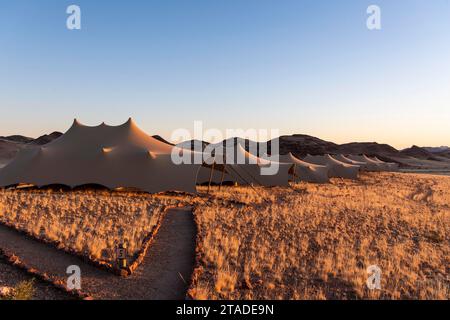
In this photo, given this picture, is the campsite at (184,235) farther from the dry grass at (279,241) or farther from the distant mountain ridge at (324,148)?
the distant mountain ridge at (324,148)

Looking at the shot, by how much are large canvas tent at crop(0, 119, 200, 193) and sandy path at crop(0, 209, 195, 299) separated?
9.23 meters

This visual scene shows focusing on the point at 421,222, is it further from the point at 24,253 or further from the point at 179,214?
the point at 24,253

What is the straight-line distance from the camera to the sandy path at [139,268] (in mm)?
6945

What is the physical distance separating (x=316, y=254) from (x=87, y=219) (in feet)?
26.0

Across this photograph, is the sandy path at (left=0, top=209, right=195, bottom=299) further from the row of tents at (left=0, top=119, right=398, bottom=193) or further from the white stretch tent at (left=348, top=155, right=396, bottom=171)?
the white stretch tent at (left=348, top=155, right=396, bottom=171)

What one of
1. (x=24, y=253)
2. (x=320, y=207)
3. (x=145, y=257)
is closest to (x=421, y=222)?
(x=320, y=207)

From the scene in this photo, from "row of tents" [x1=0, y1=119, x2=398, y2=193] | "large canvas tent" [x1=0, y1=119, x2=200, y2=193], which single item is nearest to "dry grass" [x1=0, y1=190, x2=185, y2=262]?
"large canvas tent" [x1=0, y1=119, x2=200, y2=193]

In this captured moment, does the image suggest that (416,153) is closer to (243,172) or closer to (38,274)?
(243,172)

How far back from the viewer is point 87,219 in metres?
12.7

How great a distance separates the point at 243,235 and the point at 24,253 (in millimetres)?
6189

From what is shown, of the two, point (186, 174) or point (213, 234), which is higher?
point (186, 174)

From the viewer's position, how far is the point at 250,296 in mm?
6930

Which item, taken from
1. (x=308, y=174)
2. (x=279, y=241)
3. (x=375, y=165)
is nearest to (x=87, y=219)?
(x=279, y=241)
